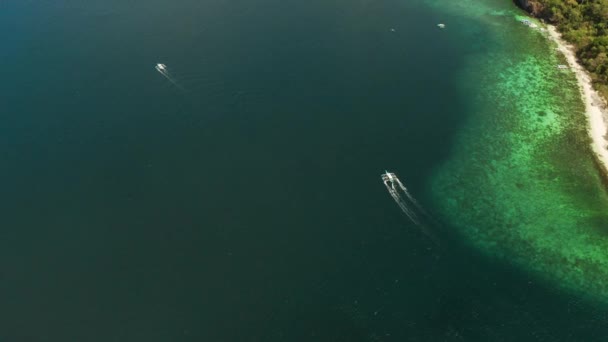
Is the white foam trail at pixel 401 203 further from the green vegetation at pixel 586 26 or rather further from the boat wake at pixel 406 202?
the green vegetation at pixel 586 26

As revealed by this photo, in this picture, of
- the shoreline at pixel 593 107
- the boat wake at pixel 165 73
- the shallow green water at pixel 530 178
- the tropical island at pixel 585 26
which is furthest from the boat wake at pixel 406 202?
the tropical island at pixel 585 26

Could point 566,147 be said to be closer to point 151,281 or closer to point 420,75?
point 420,75

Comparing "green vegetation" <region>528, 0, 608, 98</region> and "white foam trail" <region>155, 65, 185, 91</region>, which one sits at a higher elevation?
"green vegetation" <region>528, 0, 608, 98</region>

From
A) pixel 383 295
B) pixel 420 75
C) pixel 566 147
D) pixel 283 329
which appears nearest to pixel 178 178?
pixel 283 329

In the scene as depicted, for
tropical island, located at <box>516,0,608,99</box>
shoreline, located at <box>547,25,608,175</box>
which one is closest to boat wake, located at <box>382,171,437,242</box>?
shoreline, located at <box>547,25,608,175</box>

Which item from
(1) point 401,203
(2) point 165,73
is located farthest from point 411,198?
(2) point 165,73

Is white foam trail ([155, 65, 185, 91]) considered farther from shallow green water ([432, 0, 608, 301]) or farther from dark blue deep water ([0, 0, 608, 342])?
shallow green water ([432, 0, 608, 301])

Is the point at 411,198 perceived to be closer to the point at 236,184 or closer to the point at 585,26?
the point at 236,184
